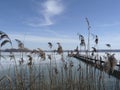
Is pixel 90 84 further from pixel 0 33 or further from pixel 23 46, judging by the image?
pixel 0 33

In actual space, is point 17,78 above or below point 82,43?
below

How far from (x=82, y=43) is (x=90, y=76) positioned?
2.64 feet

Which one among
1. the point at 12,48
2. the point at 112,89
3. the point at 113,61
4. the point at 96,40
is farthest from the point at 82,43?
the point at 112,89

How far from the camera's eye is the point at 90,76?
6418 millimetres

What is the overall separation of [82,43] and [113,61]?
2.24 meters

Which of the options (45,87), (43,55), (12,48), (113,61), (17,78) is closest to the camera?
(113,61)

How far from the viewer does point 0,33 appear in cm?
484

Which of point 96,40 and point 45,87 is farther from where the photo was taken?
point 45,87

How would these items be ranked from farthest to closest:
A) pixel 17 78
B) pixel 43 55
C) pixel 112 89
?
pixel 112 89 → pixel 43 55 → pixel 17 78

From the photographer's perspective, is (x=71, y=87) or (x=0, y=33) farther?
(x=71, y=87)

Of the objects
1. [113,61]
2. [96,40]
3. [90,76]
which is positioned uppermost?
[96,40]

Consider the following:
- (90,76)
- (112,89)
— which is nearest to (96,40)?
(90,76)

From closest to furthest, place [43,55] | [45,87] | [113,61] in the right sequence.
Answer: [113,61] → [43,55] → [45,87]

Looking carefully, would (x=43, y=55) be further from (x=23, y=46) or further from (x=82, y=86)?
(x=82, y=86)
